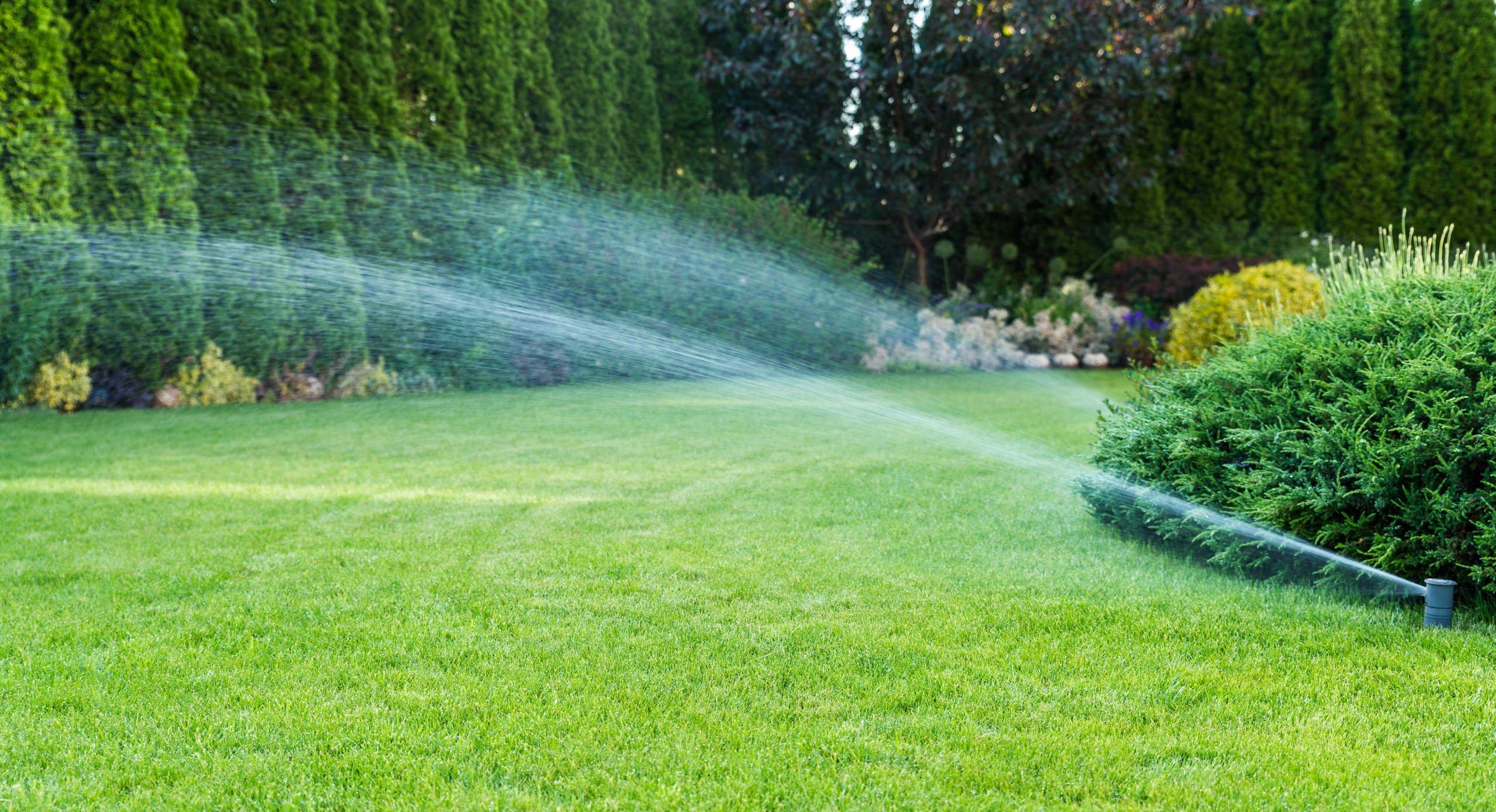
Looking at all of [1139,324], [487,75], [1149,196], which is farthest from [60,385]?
[1149,196]

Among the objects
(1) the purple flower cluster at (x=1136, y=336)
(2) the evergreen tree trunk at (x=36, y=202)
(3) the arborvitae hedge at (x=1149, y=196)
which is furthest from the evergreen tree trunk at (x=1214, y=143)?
(2) the evergreen tree trunk at (x=36, y=202)

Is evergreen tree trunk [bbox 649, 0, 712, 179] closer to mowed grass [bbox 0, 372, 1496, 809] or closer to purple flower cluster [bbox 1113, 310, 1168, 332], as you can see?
purple flower cluster [bbox 1113, 310, 1168, 332]

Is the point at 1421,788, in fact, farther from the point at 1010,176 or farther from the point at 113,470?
the point at 1010,176

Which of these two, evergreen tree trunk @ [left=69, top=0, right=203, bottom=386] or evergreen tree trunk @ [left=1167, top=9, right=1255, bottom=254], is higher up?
evergreen tree trunk @ [left=1167, top=9, right=1255, bottom=254]

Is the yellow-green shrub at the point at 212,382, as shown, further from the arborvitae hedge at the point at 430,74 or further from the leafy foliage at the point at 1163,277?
the leafy foliage at the point at 1163,277

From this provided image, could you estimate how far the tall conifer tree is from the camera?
11438 mm

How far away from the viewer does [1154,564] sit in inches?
142

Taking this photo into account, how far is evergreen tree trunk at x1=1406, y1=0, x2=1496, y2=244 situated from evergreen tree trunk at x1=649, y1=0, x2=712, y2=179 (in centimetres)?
884

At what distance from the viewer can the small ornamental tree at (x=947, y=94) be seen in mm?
11477

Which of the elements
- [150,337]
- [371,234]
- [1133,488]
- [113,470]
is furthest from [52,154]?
[1133,488]

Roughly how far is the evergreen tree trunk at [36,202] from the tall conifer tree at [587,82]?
199 inches

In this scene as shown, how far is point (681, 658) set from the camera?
2662mm

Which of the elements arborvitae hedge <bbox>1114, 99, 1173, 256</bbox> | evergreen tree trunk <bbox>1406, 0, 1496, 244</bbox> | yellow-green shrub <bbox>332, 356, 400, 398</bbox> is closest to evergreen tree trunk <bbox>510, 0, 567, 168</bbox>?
yellow-green shrub <bbox>332, 356, 400, 398</bbox>

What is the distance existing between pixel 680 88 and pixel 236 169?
20.2 ft
